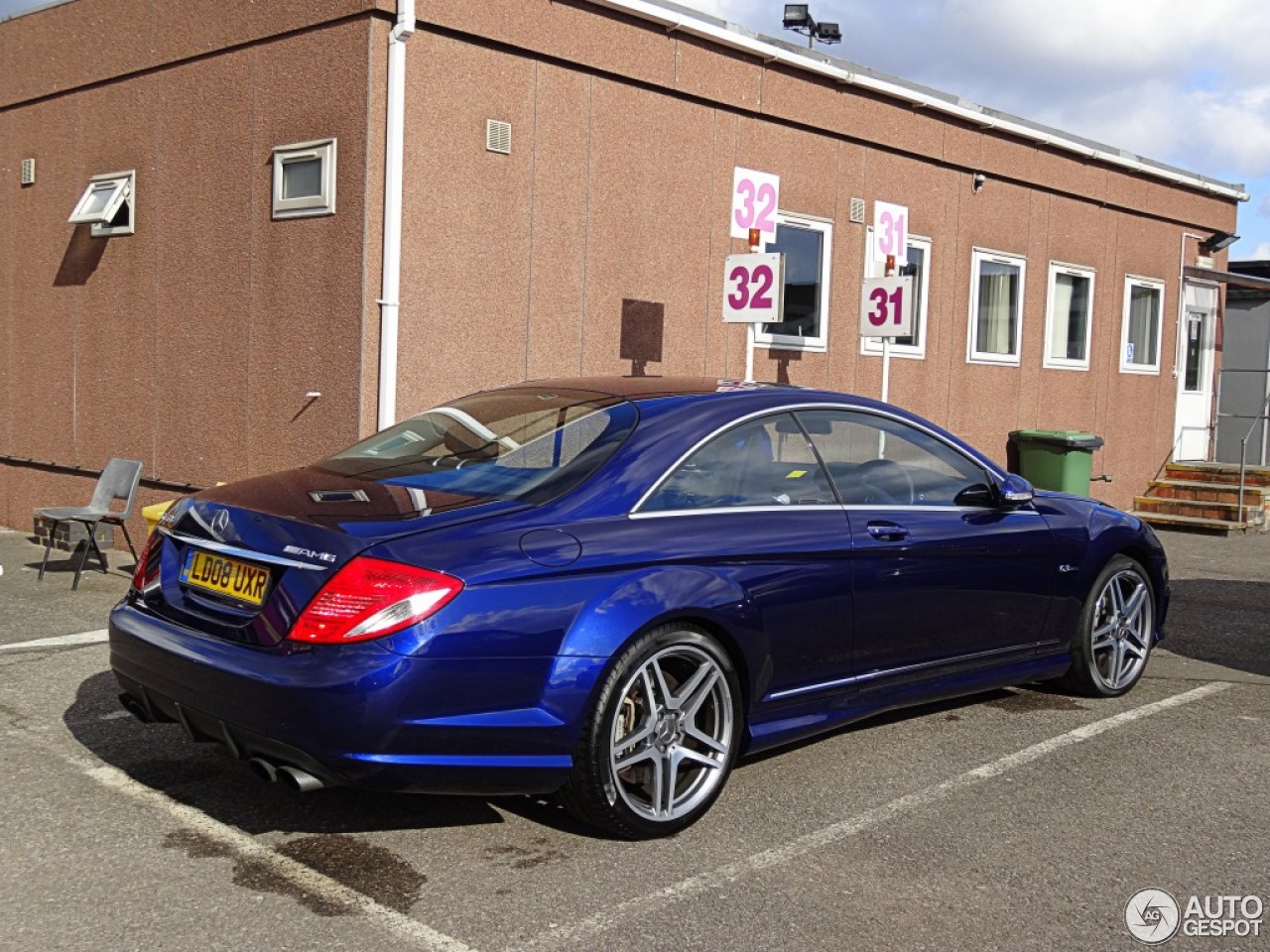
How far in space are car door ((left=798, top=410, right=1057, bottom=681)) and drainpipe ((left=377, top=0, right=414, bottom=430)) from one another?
13.9 ft

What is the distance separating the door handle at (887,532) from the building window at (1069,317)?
10.8 m

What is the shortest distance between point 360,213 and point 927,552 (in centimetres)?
510

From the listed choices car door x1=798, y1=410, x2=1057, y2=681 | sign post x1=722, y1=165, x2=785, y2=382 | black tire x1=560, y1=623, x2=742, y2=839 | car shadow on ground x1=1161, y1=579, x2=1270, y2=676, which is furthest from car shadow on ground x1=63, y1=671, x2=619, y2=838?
sign post x1=722, y1=165, x2=785, y2=382

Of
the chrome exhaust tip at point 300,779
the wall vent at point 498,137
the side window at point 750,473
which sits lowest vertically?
the chrome exhaust tip at point 300,779

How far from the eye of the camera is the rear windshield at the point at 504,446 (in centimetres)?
442

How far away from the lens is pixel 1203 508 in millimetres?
15680

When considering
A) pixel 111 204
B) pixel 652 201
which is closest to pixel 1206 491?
pixel 652 201

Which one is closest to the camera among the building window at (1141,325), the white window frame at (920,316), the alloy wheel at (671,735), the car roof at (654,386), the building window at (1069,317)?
the alloy wheel at (671,735)

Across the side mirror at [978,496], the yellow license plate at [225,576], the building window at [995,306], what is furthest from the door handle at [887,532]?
the building window at [995,306]

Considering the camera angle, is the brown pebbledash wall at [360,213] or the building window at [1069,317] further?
the building window at [1069,317]

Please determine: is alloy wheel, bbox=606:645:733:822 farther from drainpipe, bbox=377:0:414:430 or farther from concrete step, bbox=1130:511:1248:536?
concrete step, bbox=1130:511:1248:536

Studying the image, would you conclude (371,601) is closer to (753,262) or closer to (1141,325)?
(753,262)

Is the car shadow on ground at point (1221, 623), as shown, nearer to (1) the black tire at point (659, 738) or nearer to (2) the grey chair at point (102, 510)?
(1) the black tire at point (659, 738)

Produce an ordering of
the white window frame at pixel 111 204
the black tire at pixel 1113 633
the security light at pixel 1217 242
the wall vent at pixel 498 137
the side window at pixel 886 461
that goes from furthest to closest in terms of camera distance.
→ the security light at pixel 1217 242 → the white window frame at pixel 111 204 → the wall vent at pixel 498 137 → the black tire at pixel 1113 633 → the side window at pixel 886 461
